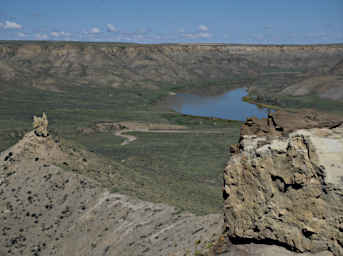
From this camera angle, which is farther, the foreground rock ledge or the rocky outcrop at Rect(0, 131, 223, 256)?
the rocky outcrop at Rect(0, 131, 223, 256)

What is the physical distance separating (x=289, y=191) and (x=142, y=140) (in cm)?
5253

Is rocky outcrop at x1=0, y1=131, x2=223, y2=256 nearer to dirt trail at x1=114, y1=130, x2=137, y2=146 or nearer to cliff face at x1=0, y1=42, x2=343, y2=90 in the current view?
dirt trail at x1=114, y1=130, x2=137, y2=146

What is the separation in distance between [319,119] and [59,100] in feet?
340

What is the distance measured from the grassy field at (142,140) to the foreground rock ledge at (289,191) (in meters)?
9.46

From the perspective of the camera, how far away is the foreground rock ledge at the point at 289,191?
41.9 ft

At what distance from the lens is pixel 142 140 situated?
6544 centimetres

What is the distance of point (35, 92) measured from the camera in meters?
120

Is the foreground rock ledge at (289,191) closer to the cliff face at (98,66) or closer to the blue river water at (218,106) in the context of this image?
the blue river water at (218,106)

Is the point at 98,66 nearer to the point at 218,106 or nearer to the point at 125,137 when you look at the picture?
the point at 218,106

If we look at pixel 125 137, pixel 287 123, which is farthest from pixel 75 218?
pixel 125 137

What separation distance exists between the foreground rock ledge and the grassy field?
31.0 feet

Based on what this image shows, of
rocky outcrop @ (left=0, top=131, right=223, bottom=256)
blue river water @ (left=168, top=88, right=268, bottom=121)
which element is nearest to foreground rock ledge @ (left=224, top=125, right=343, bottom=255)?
rocky outcrop @ (left=0, top=131, right=223, bottom=256)

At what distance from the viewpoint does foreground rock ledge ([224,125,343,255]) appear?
41.9 feet

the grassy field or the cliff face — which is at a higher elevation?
the cliff face
